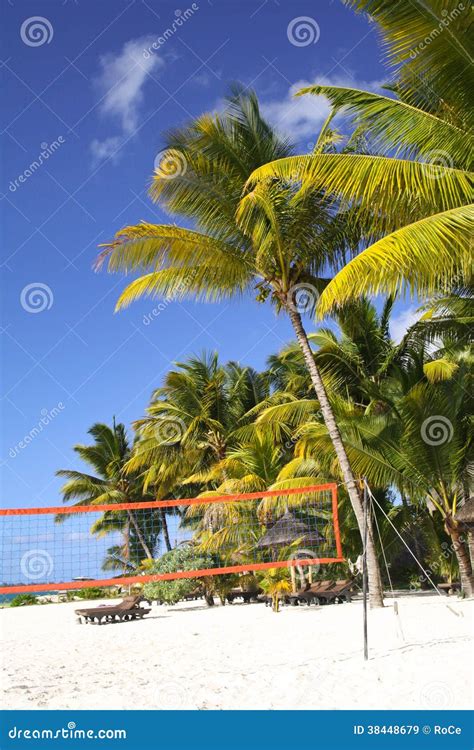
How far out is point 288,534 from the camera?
15.3 meters

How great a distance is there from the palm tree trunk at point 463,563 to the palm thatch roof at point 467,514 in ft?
2.00

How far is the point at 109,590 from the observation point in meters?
30.9

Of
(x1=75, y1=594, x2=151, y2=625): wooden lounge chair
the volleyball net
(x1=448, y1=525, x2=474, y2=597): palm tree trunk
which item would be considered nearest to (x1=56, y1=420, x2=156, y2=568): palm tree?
the volleyball net

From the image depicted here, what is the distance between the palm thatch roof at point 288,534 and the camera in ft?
50.1

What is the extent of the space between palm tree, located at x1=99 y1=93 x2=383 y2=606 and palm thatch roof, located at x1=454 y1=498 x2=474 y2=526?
8.36 ft

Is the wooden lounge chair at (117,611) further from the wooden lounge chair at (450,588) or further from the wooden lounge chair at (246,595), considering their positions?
the wooden lounge chair at (450,588)

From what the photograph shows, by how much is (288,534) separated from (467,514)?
4.20m

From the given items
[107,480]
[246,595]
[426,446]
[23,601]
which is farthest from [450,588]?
[23,601]

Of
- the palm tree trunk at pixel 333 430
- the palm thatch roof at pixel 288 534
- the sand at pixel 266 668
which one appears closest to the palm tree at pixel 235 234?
the palm tree trunk at pixel 333 430

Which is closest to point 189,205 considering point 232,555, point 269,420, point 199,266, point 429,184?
point 199,266

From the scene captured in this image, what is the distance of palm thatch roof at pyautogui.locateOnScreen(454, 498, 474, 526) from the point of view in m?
12.7

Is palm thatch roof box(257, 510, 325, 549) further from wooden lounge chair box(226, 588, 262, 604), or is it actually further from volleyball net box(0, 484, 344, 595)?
wooden lounge chair box(226, 588, 262, 604)

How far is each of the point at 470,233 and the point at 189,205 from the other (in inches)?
217
